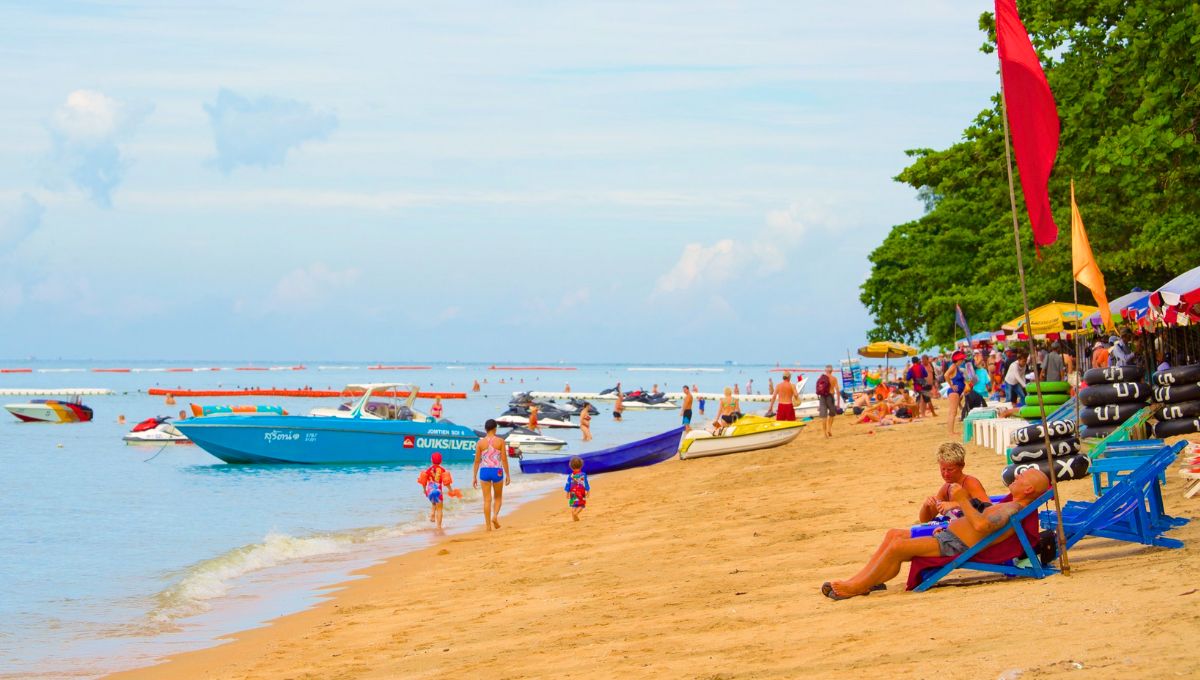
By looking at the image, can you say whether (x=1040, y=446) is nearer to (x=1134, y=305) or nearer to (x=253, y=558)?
(x=1134, y=305)

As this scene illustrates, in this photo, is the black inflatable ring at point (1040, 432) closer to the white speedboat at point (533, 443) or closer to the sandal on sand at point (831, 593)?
the sandal on sand at point (831, 593)

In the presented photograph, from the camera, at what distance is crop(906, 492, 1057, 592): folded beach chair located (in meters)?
8.23

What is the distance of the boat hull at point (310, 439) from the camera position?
3303 cm

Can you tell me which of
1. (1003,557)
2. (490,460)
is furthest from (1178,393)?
(490,460)

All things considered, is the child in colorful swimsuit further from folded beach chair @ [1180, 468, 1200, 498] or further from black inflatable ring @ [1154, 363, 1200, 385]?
folded beach chair @ [1180, 468, 1200, 498]

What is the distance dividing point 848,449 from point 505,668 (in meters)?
17.4

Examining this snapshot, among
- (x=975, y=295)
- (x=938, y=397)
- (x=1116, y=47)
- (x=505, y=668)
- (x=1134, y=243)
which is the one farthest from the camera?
(x=938, y=397)

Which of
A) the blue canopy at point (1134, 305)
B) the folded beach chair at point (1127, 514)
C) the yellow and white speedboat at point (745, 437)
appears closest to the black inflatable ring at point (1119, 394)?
the blue canopy at point (1134, 305)

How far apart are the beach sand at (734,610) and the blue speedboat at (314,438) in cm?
1634

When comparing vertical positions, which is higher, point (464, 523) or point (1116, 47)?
point (1116, 47)

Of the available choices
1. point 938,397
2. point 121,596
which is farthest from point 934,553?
point 938,397

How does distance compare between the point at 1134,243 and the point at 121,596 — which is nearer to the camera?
the point at 121,596

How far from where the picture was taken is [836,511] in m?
14.0

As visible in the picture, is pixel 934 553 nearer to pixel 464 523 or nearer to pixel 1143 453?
pixel 1143 453
